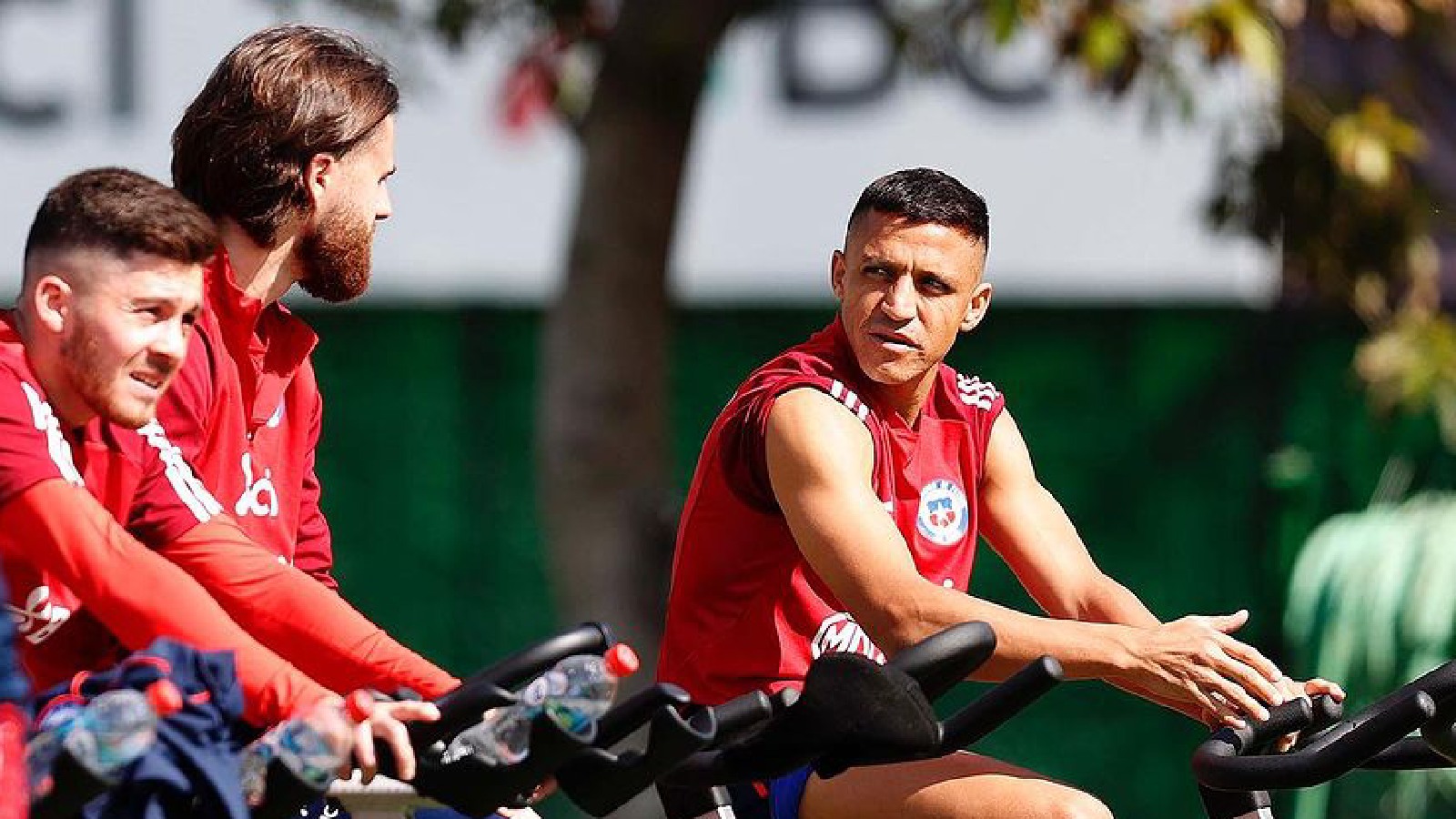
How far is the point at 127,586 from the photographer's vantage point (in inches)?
132

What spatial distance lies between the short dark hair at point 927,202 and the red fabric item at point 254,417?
0.90 m

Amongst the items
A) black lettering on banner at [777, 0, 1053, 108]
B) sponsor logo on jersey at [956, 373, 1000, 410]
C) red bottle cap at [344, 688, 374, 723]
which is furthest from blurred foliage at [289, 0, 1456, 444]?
red bottle cap at [344, 688, 374, 723]

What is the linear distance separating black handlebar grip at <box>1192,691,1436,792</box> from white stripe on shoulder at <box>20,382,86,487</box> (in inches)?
60.8

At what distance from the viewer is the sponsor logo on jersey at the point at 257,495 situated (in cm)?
397

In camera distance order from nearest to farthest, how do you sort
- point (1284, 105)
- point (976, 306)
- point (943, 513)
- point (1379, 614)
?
point (943, 513)
point (976, 306)
point (1284, 105)
point (1379, 614)

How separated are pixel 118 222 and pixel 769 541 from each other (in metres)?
1.26

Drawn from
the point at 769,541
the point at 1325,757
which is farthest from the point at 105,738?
the point at 1325,757

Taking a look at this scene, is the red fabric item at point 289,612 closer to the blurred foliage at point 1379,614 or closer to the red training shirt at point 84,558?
the red training shirt at point 84,558

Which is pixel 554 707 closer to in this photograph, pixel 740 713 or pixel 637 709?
pixel 637 709

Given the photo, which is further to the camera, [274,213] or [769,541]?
[769,541]

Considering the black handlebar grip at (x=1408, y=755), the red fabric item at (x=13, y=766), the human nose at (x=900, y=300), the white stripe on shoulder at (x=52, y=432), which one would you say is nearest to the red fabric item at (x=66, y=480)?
the white stripe on shoulder at (x=52, y=432)

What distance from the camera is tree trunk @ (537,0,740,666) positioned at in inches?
297

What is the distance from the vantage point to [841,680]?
10.8 feet

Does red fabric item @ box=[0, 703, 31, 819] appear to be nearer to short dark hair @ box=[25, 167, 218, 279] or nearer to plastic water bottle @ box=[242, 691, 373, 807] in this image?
plastic water bottle @ box=[242, 691, 373, 807]
